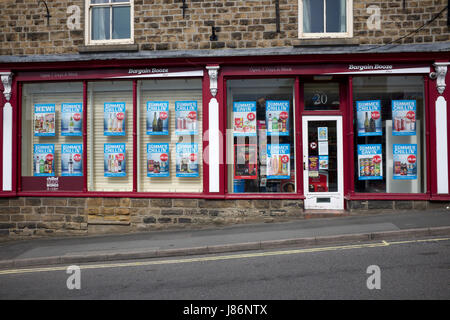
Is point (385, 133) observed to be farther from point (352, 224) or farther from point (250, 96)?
point (250, 96)

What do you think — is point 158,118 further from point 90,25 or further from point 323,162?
point 323,162

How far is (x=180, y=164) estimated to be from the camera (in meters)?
10.7

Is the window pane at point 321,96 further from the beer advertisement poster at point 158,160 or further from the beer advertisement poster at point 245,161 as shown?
the beer advertisement poster at point 158,160

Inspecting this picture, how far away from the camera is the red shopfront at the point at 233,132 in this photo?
407 inches

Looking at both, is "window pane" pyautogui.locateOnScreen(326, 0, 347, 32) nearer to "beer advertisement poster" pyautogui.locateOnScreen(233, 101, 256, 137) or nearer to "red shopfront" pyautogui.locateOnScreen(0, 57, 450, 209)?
"red shopfront" pyautogui.locateOnScreen(0, 57, 450, 209)

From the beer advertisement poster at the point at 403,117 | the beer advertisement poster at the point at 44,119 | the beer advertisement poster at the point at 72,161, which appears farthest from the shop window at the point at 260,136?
the beer advertisement poster at the point at 44,119

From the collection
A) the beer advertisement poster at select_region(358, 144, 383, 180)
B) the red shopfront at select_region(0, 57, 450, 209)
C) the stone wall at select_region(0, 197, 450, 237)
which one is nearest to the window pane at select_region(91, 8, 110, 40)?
the red shopfront at select_region(0, 57, 450, 209)

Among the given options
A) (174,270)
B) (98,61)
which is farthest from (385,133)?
(98,61)

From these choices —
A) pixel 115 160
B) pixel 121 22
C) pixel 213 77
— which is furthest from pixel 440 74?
pixel 115 160

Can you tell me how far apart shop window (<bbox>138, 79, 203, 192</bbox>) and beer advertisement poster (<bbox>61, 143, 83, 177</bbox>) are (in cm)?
155

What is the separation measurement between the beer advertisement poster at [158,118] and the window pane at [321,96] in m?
3.57

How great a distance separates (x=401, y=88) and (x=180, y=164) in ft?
18.9

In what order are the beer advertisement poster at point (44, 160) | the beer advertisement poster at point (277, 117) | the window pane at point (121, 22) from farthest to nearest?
the beer advertisement poster at point (44, 160) < the window pane at point (121, 22) < the beer advertisement poster at point (277, 117)

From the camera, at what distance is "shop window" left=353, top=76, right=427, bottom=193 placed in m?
10.4
